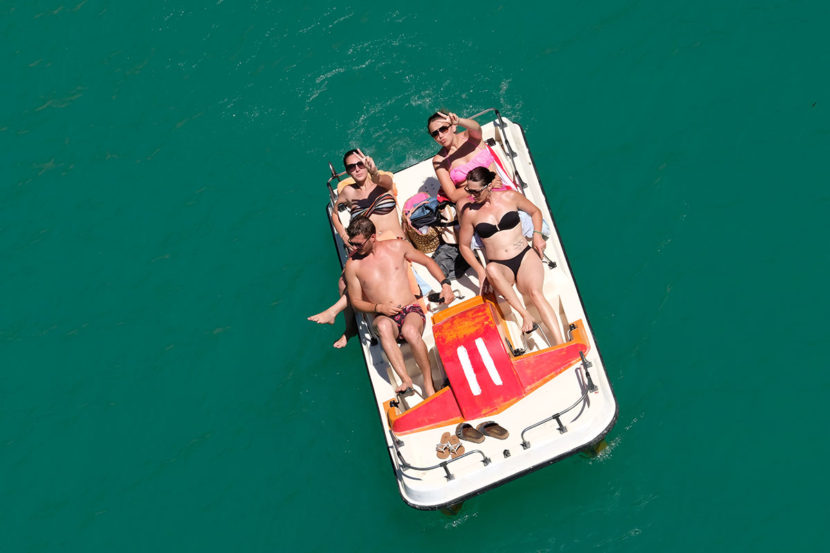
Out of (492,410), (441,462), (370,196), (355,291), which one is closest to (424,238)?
(370,196)

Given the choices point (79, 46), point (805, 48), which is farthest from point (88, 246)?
point (805, 48)

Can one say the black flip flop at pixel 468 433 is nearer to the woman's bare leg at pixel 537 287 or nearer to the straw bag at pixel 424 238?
the woman's bare leg at pixel 537 287

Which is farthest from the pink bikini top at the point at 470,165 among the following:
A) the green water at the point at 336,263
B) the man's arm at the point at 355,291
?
the man's arm at the point at 355,291

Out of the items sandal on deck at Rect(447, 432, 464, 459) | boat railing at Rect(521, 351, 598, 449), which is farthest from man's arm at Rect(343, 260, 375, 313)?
boat railing at Rect(521, 351, 598, 449)

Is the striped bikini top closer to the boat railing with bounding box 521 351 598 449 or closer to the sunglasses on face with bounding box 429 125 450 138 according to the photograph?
the sunglasses on face with bounding box 429 125 450 138

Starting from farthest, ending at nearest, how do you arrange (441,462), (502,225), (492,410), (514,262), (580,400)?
(514,262)
(502,225)
(492,410)
(441,462)
(580,400)

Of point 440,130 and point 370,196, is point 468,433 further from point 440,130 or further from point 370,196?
point 440,130
